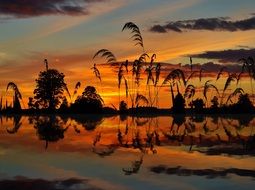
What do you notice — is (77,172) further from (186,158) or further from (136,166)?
(186,158)

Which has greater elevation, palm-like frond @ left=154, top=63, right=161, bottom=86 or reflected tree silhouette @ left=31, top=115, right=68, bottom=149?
palm-like frond @ left=154, top=63, right=161, bottom=86

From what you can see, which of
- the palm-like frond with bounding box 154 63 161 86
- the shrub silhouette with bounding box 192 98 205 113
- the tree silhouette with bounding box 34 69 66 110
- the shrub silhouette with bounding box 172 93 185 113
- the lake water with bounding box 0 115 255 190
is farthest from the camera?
the tree silhouette with bounding box 34 69 66 110

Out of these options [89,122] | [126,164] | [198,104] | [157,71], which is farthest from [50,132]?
[198,104]

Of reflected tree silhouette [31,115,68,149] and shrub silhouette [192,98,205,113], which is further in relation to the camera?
shrub silhouette [192,98,205,113]

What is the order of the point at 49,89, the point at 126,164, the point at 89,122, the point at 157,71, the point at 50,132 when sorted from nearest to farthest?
A: 1. the point at 126,164
2. the point at 50,132
3. the point at 89,122
4. the point at 157,71
5. the point at 49,89

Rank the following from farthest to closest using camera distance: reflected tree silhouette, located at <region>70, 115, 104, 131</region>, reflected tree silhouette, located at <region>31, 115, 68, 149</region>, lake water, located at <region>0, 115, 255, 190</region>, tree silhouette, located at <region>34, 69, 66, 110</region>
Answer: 1. tree silhouette, located at <region>34, 69, 66, 110</region>
2. reflected tree silhouette, located at <region>70, 115, 104, 131</region>
3. reflected tree silhouette, located at <region>31, 115, 68, 149</region>
4. lake water, located at <region>0, 115, 255, 190</region>

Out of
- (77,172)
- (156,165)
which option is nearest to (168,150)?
(156,165)

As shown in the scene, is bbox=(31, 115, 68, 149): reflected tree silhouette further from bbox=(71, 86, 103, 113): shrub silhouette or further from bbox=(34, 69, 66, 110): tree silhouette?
bbox=(34, 69, 66, 110): tree silhouette

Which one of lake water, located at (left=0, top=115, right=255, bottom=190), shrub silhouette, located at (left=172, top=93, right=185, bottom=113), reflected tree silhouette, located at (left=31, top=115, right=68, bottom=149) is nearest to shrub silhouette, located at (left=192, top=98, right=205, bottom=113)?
shrub silhouette, located at (left=172, top=93, right=185, bottom=113)

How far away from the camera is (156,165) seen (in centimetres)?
926

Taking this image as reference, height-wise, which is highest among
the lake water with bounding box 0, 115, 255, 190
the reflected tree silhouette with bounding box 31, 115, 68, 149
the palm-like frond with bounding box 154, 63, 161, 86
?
the palm-like frond with bounding box 154, 63, 161, 86

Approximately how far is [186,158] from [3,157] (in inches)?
153

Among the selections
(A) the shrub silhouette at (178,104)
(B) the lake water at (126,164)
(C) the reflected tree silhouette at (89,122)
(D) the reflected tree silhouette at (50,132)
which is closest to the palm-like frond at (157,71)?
(A) the shrub silhouette at (178,104)

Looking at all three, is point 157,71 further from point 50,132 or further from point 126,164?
point 126,164
